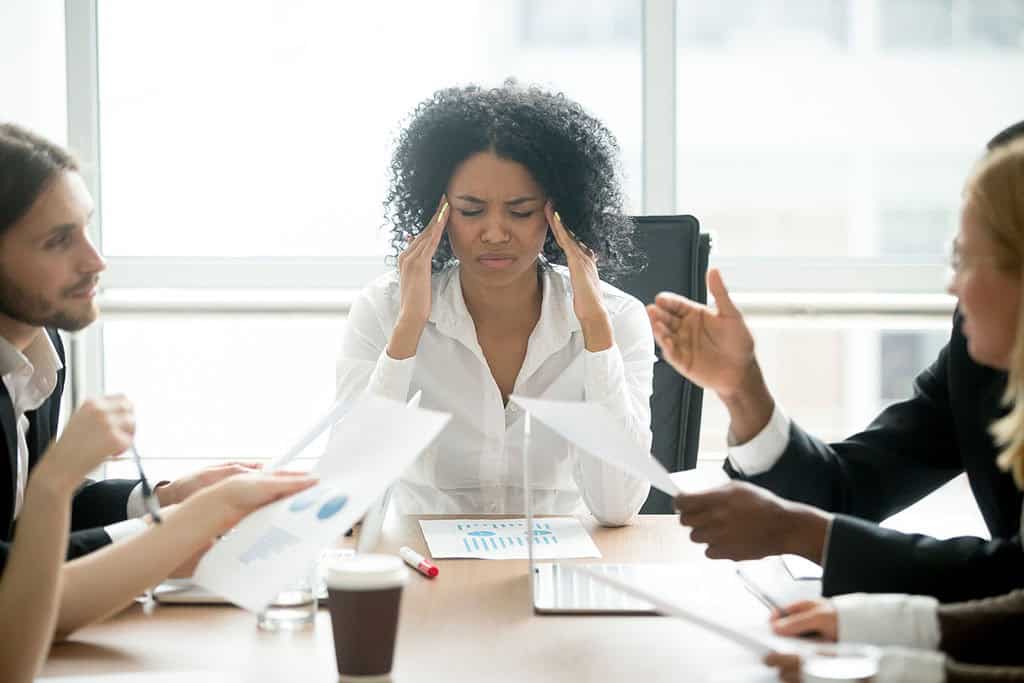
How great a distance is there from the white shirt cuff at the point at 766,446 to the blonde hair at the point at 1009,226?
47 centimetres

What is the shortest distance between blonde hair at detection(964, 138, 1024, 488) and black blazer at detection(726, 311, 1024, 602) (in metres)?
0.23

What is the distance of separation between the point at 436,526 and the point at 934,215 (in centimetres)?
253

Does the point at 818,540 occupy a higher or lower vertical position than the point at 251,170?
lower

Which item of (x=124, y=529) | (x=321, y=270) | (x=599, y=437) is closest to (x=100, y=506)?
(x=124, y=529)

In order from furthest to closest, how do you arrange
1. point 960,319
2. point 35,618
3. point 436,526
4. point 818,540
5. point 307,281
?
1. point 307,281
2. point 436,526
3. point 960,319
4. point 818,540
5. point 35,618

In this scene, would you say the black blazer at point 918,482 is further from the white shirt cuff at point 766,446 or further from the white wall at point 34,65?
the white wall at point 34,65

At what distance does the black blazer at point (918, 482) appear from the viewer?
141cm

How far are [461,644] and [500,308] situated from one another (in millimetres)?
1209

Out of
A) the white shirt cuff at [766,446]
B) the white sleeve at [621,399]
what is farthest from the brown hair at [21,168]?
the white shirt cuff at [766,446]

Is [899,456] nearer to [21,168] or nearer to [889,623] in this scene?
[889,623]

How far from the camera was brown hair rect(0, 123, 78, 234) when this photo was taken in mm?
1650

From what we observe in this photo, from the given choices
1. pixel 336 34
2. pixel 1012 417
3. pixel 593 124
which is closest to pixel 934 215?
pixel 593 124

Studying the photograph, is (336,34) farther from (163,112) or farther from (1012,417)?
(1012,417)

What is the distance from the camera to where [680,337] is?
170 cm
